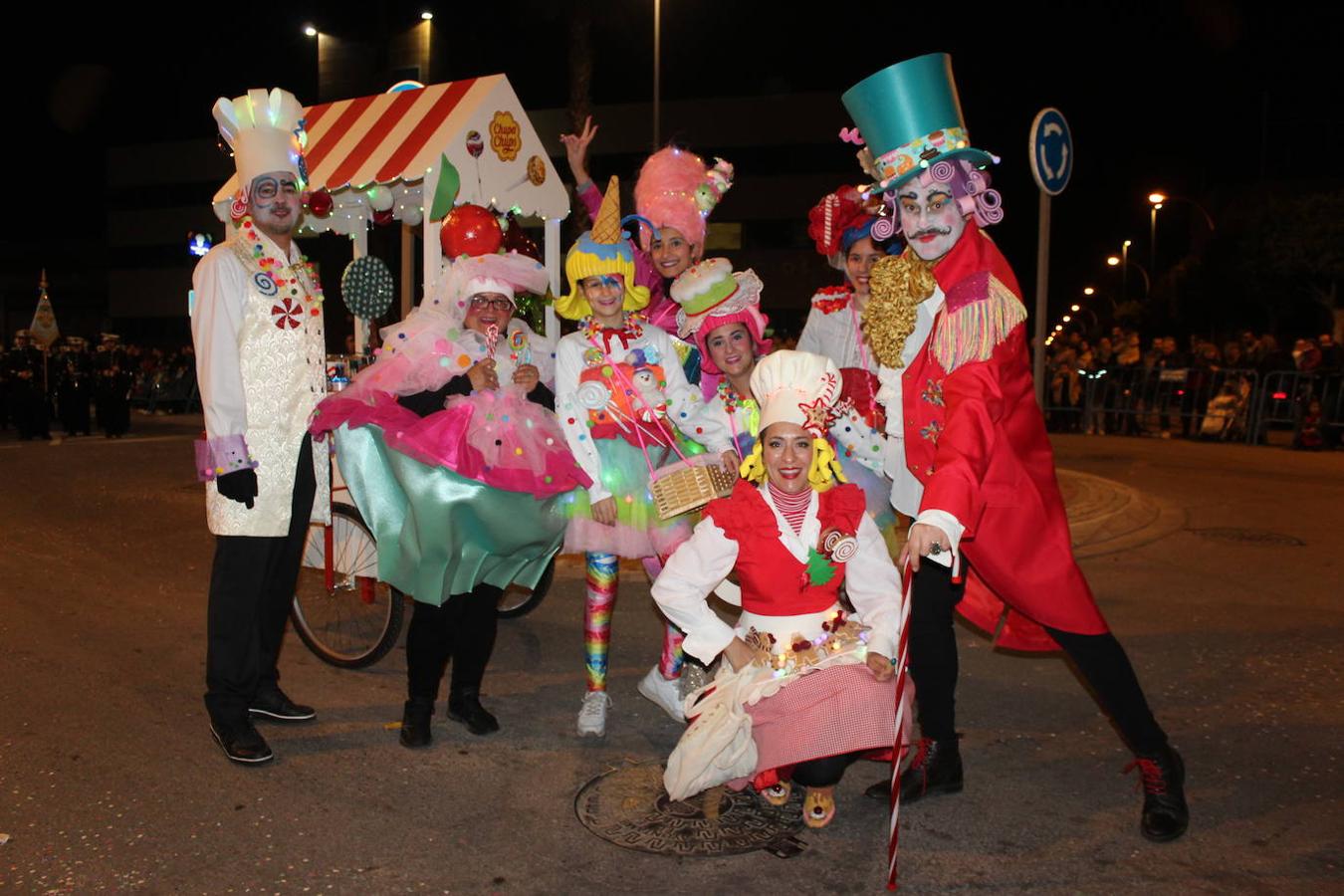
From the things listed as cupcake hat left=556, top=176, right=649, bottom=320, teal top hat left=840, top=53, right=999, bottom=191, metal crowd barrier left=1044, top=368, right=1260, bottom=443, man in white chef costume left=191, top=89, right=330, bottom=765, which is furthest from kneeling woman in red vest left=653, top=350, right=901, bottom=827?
metal crowd barrier left=1044, top=368, right=1260, bottom=443

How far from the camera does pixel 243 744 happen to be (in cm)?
451

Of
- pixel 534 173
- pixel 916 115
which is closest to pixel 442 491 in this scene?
pixel 916 115

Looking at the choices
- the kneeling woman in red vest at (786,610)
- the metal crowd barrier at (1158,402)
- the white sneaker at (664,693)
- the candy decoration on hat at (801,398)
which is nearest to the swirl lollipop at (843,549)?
the kneeling woman in red vest at (786,610)

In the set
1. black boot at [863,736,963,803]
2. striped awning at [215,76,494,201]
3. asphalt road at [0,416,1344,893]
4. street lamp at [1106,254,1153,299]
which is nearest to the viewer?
asphalt road at [0,416,1344,893]

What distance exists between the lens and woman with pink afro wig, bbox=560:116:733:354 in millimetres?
5434

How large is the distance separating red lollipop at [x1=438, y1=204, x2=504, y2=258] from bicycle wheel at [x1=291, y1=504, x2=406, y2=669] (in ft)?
5.67

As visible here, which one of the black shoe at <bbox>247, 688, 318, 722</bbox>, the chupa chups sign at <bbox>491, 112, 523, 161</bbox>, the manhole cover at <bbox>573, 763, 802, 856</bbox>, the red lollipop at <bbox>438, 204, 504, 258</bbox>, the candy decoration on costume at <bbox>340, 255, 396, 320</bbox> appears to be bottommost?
the manhole cover at <bbox>573, 763, 802, 856</bbox>

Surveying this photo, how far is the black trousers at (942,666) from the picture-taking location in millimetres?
3830

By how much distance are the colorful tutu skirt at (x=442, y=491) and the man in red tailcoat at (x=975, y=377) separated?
1.60 meters

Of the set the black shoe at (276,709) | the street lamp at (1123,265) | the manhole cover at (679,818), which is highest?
the street lamp at (1123,265)

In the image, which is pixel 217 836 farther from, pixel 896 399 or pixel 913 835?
pixel 896 399

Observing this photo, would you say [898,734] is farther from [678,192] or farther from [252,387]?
[678,192]

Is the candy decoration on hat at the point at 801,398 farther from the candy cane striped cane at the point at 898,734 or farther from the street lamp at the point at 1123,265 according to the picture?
the street lamp at the point at 1123,265

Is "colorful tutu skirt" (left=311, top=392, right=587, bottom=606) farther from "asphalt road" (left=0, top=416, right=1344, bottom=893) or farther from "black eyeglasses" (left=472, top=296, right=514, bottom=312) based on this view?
"asphalt road" (left=0, top=416, right=1344, bottom=893)
